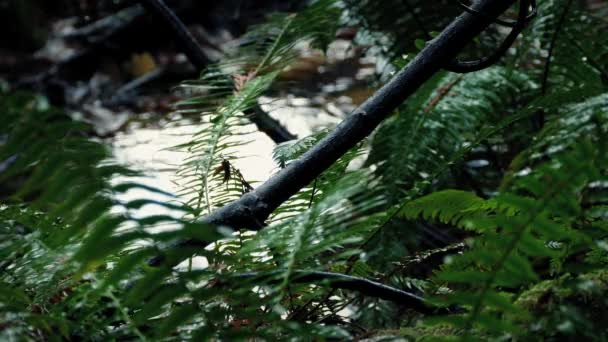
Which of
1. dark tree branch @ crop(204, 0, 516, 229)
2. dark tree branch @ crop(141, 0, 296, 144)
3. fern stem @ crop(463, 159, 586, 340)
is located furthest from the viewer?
dark tree branch @ crop(141, 0, 296, 144)

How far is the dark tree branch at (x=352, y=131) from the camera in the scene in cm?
90

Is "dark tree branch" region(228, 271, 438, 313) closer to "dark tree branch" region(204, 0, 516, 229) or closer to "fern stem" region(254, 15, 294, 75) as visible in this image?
"dark tree branch" region(204, 0, 516, 229)

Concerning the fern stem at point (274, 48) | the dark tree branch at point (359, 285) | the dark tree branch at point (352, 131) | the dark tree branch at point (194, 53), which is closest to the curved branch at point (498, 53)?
the dark tree branch at point (352, 131)

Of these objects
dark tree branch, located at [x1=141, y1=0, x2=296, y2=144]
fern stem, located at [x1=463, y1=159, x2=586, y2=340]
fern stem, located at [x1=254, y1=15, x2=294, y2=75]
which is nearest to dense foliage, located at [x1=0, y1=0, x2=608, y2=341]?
fern stem, located at [x1=463, y1=159, x2=586, y2=340]

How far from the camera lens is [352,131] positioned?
0.97 metres

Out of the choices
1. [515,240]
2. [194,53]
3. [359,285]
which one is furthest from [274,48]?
[515,240]

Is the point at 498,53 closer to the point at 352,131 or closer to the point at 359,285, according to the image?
the point at 352,131

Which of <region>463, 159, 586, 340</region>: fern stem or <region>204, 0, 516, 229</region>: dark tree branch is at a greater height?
<region>204, 0, 516, 229</region>: dark tree branch

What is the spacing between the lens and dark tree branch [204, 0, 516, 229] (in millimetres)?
904

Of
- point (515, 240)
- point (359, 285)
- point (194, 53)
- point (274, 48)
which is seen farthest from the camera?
point (194, 53)

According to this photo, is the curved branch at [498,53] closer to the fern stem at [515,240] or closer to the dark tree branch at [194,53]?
the fern stem at [515,240]

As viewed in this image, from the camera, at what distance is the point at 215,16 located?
6211 millimetres

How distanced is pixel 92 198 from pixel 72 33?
5314mm

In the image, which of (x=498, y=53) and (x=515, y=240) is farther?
(x=498, y=53)
